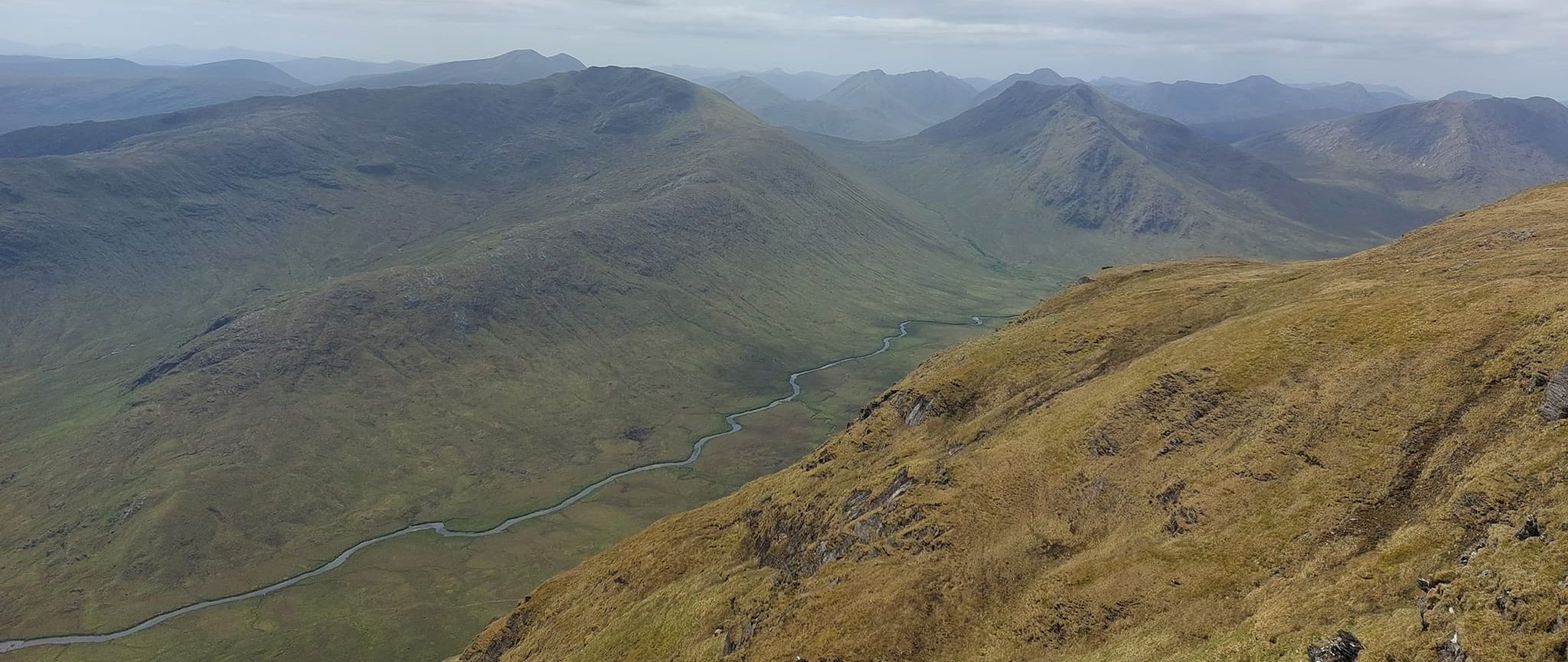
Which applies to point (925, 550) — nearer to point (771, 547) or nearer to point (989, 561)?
point (989, 561)

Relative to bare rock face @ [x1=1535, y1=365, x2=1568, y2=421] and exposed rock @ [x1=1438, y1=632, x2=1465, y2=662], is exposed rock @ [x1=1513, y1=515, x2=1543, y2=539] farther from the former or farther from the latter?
bare rock face @ [x1=1535, y1=365, x2=1568, y2=421]

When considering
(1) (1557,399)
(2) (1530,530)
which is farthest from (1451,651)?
(1) (1557,399)

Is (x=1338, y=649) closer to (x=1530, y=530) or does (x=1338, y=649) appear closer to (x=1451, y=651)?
(x=1451, y=651)

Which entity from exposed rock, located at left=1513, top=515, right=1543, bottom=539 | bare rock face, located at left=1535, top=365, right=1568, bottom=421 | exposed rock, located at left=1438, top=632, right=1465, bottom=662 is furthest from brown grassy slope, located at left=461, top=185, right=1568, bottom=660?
bare rock face, located at left=1535, top=365, right=1568, bottom=421

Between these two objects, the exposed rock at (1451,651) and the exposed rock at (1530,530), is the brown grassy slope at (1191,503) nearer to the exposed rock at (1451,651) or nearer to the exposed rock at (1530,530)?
the exposed rock at (1451,651)

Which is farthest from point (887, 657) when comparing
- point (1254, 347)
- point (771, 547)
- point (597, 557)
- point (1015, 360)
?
point (597, 557)

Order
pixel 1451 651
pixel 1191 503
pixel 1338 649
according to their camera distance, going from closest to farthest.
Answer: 1. pixel 1451 651
2. pixel 1338 649
3. pixel 1191 503
